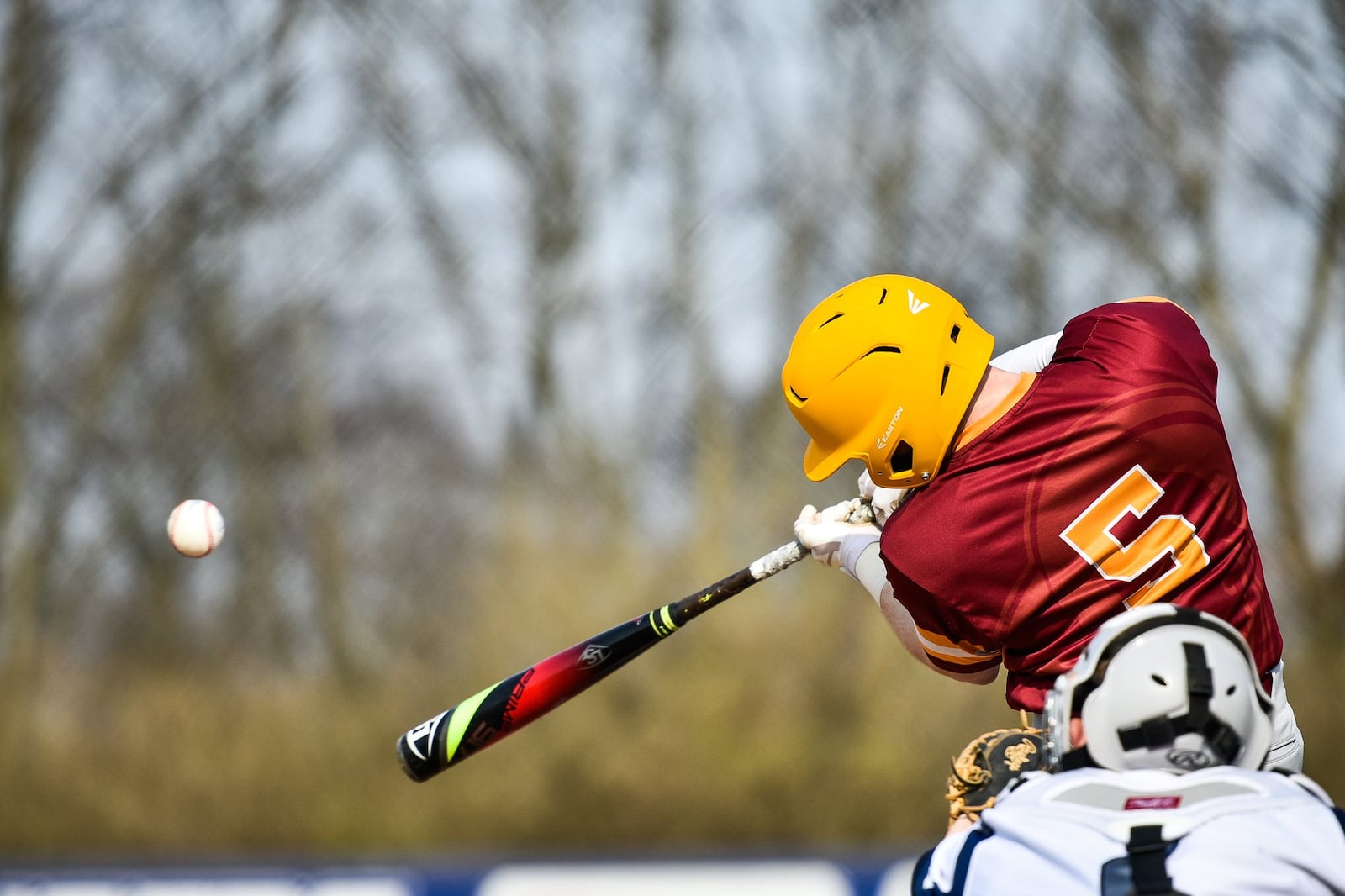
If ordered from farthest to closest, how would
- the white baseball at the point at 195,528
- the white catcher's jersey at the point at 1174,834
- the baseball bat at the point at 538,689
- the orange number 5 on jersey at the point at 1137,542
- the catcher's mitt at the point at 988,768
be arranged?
the white baseball at the point at 195,528 → the baseball bat at the point at 538,689 → the catcher's mitt at the point at 988,768 → the orange number 5 on jersey at the point at 1137,542 → the white catcher's jersey at the point at 1174,834

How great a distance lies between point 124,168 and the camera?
14391 millimetres

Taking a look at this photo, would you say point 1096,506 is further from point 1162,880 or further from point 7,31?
point 7,31

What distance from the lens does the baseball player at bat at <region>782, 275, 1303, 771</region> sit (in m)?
3.30

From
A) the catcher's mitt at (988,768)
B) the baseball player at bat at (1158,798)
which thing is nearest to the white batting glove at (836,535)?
the catcher's mitt at (988,768)

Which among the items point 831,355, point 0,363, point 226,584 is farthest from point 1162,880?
point 0,363

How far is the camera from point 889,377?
346 centimetres

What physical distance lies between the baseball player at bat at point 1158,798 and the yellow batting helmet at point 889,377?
33.1 inches

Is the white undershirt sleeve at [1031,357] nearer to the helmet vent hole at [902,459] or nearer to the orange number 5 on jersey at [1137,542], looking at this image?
the helmet vent hole at [902,459]

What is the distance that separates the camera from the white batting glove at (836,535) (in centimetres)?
402

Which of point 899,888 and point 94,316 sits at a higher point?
point 94,316

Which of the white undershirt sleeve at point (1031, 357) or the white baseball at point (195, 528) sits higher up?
the white baseball at point (195, 528)

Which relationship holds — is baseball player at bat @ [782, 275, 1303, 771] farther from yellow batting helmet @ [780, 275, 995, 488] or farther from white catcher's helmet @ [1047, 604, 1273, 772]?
white catcher's helmet @ [1047, 604, 1273, 772]

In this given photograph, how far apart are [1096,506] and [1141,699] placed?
823 millimetres

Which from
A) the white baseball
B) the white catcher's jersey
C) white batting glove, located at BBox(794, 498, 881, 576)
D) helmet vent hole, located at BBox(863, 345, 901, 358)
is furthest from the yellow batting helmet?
the white baseball
